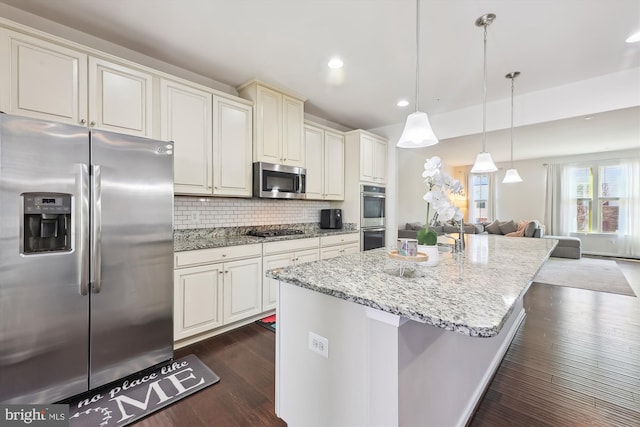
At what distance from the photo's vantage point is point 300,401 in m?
1.29

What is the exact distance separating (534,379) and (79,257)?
308 cm

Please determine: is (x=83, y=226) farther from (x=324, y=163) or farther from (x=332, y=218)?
(x=332, y=218)

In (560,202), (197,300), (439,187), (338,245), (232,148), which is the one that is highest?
(232,148)

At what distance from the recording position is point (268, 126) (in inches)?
122

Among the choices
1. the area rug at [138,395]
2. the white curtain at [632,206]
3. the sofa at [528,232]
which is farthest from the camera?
the white curtain at [632,206]

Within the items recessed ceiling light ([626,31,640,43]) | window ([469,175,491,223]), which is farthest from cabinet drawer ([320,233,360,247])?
window ([469,175,491,223])

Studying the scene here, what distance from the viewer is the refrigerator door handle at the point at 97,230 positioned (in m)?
1.71

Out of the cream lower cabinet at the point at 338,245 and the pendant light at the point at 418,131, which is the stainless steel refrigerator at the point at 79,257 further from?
the cream lower cabinet at the point at 338,245

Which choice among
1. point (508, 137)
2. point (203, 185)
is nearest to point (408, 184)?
point (508, 137)

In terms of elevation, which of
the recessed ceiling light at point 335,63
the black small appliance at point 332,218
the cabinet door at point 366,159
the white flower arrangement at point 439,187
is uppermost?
the recessed ceiling light at point 335,63

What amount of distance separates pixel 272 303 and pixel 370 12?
277cm

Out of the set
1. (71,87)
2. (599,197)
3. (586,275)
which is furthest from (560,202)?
(71,87)

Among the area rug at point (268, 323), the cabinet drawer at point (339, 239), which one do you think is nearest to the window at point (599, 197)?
the cabinet drawer at point (339, 239)

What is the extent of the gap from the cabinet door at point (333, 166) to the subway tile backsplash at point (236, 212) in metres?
0.37
